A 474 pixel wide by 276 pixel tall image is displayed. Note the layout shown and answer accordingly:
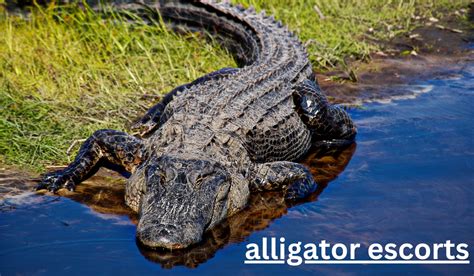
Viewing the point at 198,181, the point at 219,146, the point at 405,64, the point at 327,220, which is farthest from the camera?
the point at 405,64

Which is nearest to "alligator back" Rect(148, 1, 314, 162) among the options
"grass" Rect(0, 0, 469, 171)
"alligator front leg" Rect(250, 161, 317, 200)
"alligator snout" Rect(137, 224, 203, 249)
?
"alligator front leg" Rect(250, 161, 317, 200)

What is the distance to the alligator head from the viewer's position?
3.84 metres

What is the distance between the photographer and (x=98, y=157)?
197 inches

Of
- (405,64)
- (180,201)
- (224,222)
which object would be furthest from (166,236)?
(405,64)

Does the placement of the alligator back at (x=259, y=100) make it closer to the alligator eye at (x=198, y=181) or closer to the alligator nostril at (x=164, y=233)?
the alligator eye at (x=198, y=181)

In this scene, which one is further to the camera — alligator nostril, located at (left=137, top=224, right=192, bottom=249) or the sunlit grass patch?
the sunlit grass patch

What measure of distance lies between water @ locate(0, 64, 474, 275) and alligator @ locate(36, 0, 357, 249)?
14 centimetres

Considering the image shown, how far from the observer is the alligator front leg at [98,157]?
4.78 m

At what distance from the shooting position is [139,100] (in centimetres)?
650

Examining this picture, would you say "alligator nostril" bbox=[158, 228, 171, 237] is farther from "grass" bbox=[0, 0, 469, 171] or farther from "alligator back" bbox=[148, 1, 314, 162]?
"grass" bbox=[0, 0, 469, 171]

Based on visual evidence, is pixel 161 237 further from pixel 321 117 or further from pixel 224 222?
pixel 321 117

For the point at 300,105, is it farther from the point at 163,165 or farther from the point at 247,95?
the point at 163,165

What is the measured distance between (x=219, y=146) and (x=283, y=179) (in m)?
0.54

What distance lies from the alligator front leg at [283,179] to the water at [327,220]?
0.08m
